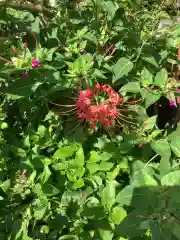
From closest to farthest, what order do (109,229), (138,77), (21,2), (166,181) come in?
(166,181)
(109,229)
(138,77)
(21,2)

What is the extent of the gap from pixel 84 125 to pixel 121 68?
11.6 inches

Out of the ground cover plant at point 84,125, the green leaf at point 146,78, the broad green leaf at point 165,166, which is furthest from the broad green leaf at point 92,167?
the green leaf at point 146,78

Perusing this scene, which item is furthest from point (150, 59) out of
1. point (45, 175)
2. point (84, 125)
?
point (45, 175)

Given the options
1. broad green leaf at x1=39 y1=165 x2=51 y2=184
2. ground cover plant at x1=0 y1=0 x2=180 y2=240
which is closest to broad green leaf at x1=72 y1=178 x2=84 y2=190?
ground cover plant at x1=0 y1=0 x2=180 y2=240

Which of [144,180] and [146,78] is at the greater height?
[146,78]

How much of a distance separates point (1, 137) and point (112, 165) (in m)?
0.47

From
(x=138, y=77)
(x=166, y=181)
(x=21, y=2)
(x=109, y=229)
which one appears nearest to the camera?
(x=166, y=181)

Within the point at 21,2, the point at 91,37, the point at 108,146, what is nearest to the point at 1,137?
the point at 108,146

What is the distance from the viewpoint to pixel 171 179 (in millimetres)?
1165

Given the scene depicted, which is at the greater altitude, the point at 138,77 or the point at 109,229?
the point at 138,77

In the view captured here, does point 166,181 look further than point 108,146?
No

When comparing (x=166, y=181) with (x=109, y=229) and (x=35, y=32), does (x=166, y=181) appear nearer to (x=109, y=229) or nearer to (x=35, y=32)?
(x=109, y=229)

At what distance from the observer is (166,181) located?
117 cm

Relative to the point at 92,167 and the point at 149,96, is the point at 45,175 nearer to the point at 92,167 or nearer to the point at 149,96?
the point at 92,167
